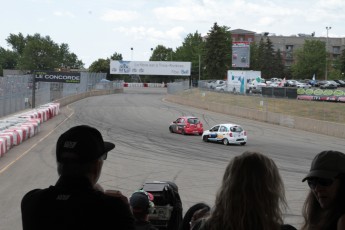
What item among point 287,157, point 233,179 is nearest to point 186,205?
point 233,179

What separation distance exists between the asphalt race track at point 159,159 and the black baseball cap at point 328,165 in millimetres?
8117

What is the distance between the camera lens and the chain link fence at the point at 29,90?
4072cm

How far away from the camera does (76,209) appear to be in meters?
2.84

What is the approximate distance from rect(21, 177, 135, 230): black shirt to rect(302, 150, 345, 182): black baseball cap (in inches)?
48.0

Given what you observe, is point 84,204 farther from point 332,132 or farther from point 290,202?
point 332,132

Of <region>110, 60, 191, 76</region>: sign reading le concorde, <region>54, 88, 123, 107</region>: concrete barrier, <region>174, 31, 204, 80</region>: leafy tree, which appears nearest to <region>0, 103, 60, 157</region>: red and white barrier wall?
<region>54, 88, 123, 107</region>: concrete barrier

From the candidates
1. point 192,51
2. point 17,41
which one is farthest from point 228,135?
point 17,41

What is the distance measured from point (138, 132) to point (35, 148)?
381 inches

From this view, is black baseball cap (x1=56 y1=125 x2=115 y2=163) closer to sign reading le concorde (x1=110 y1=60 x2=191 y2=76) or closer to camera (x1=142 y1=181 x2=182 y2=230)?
camera (x1=142 y1=181 x2=182 y2=230)

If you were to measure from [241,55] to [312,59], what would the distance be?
39.7 m

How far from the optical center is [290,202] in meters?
14.2

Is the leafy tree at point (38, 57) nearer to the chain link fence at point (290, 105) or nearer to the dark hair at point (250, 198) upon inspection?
the chain link fence at point (290, 105)

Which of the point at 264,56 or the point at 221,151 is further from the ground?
the point at 264,56

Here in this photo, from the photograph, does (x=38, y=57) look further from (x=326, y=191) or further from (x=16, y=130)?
(x=326, y=191)
